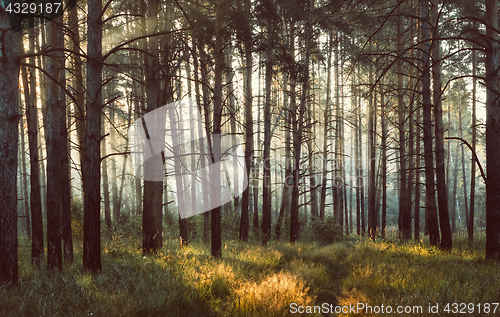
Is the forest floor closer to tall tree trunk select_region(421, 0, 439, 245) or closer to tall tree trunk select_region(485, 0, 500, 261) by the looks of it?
tall tree trunk select_region(485, 0, 500, 261)

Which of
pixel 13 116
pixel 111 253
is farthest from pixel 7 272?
pixel 111 253

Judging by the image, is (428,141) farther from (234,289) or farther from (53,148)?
(53,148)

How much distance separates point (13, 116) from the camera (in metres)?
4.04

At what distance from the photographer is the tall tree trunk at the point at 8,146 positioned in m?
3.97

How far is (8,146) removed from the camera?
13.1ft

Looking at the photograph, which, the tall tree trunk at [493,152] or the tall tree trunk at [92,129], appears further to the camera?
the tall tree trunk at [493,152]

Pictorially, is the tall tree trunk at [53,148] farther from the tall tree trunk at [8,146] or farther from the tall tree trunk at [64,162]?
the tall tree trunk at [8,146]

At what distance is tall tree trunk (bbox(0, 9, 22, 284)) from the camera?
3.97 meters

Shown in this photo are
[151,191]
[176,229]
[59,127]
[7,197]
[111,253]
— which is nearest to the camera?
[7,197]

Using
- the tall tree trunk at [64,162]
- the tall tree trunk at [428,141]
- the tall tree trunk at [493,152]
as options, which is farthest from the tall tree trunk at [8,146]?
the tall tree trunk at [428,141]

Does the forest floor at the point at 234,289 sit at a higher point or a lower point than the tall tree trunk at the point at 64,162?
lower

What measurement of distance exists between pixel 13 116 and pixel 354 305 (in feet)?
18.9

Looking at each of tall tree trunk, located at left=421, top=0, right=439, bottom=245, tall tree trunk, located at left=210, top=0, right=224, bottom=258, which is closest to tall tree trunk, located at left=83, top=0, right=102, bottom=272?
tall tree trunk, located at left=210, top=0, right=224, bottom=258

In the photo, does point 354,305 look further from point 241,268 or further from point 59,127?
point 59,127
